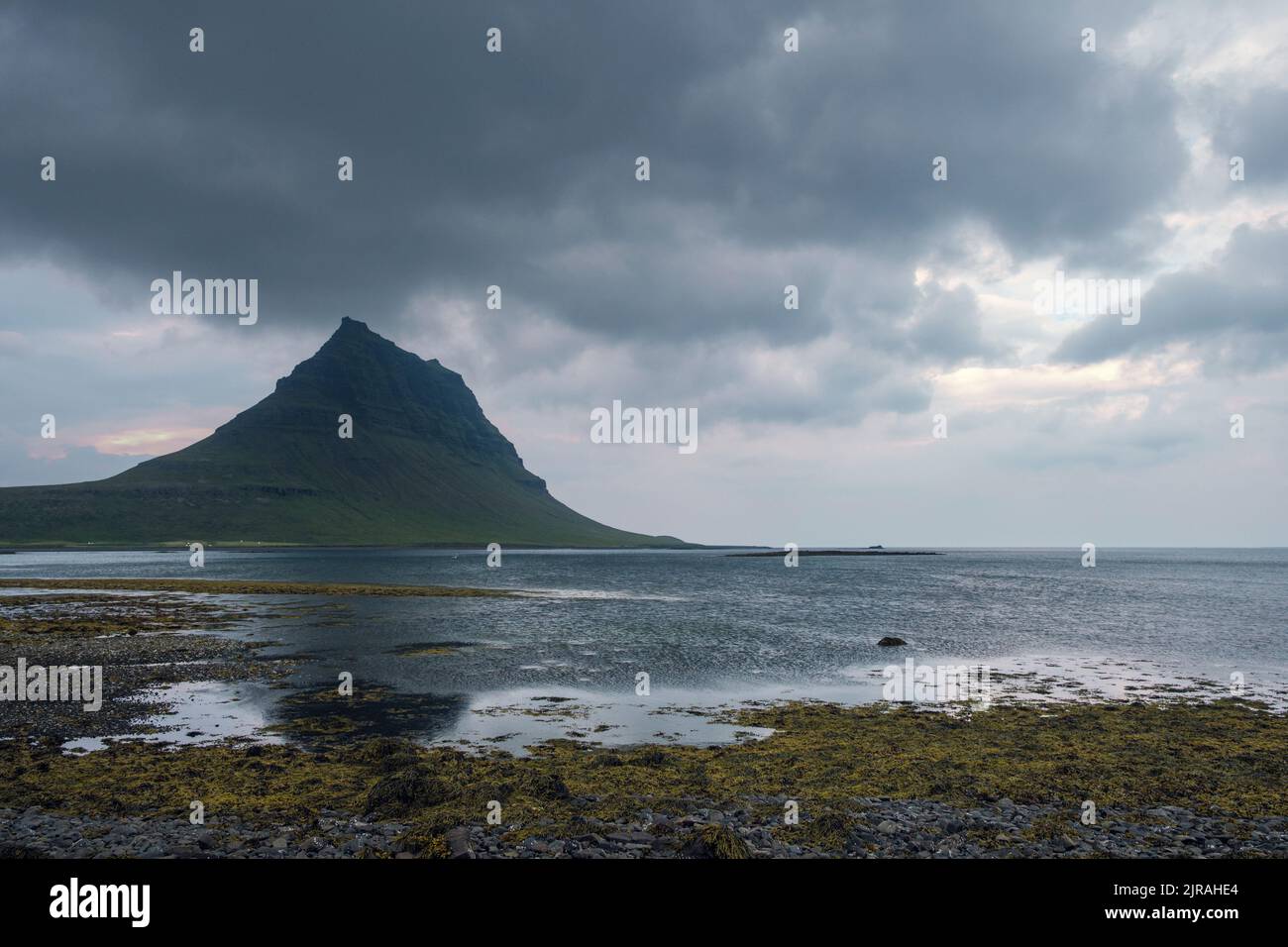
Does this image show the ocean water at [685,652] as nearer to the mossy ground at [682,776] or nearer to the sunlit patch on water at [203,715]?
the sunlit patch on water at [203,715]

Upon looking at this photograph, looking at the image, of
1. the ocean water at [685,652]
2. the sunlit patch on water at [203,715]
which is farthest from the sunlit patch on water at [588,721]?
the sunlit patch on water at [203,715]

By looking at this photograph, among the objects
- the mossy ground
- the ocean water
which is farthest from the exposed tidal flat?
the ocean water

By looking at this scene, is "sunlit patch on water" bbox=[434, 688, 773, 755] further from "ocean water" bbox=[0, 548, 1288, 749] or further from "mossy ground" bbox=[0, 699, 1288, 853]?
"mossy ground" bbox=[0, 699, 1288, 853]

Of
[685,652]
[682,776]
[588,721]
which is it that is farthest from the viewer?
[685,652]

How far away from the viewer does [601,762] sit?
775 inches

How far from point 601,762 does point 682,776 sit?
96.9 inches

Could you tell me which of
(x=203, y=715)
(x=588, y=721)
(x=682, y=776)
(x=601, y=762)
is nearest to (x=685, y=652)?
(x=588, y=721)

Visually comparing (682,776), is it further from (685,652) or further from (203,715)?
(685,652)

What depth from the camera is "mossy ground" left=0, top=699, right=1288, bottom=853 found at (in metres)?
15.7

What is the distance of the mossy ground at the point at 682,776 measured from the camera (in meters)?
15.7

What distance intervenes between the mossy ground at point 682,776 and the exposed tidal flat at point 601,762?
93 mm

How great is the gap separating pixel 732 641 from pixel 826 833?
35135mm

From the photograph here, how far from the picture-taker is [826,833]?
46.7 feet
